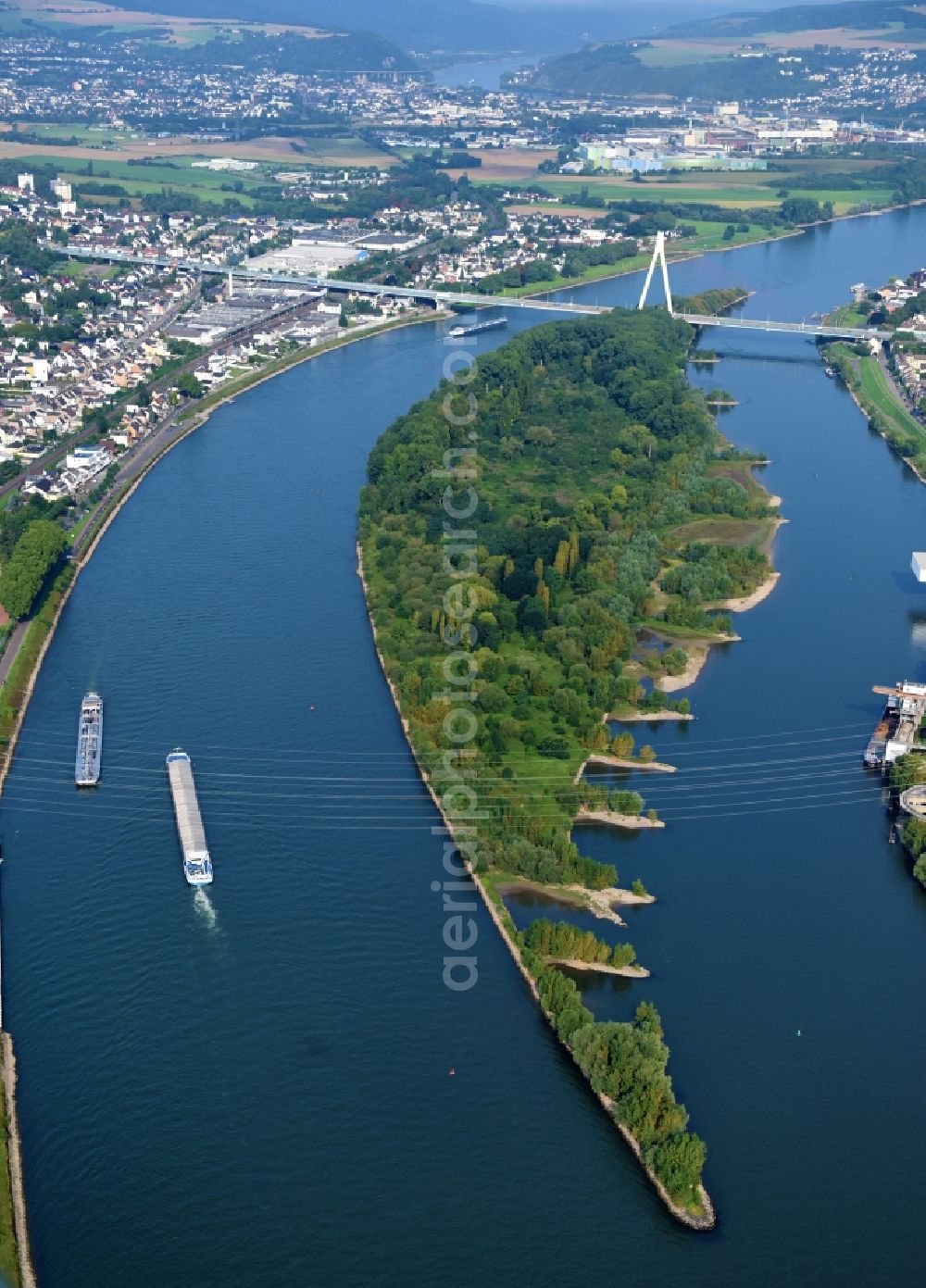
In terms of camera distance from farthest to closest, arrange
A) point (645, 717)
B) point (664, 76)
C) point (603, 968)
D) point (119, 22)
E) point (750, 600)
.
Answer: point (119, 22)
point (664, 76)
point (750, 600)
point (645, 717)
point (603, 968)

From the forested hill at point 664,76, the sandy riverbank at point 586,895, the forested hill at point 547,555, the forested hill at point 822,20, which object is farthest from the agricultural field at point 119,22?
the sandy riverbank at point 586,895

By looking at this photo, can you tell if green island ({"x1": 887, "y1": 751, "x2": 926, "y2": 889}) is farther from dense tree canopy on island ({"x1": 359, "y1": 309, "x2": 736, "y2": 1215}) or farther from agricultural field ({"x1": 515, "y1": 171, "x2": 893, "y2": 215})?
agricultural field ({"x1": 515, "y1": 171, "x2": 893, "y2": 215})

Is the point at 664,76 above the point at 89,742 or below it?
above

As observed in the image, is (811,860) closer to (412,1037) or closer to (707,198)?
(412,1037)

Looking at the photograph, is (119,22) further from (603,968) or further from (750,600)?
(603,968)

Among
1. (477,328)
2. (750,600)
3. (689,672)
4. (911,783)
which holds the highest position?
(477,328)

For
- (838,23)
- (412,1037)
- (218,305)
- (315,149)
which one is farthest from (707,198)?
(838,23)

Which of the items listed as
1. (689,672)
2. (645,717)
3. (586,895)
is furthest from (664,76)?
(586,895)
